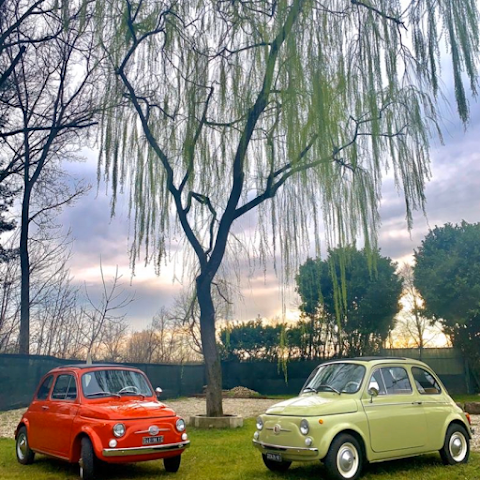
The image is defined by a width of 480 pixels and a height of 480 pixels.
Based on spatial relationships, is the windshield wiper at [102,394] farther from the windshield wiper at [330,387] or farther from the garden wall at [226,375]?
the garden wall at [226,375]

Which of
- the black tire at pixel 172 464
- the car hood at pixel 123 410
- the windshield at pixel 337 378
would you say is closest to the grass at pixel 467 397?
the windshield at pixel 337 378

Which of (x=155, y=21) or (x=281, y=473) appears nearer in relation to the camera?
(x=281, y=473)

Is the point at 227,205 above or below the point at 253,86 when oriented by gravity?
below

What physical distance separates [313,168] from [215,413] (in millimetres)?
6519

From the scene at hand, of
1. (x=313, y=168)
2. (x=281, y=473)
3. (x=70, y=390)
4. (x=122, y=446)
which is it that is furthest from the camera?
(x=313, y=168)

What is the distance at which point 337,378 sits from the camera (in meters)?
8.21

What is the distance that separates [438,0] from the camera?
9977 mm

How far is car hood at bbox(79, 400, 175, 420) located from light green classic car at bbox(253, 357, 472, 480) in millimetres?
1454

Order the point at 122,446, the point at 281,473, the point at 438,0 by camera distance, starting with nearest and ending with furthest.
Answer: the point at 122,446, the point at 281,473, the point at 438,0

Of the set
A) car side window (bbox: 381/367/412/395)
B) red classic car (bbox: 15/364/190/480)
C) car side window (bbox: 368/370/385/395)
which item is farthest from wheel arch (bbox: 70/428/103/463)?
car side window (bbox: 381/367/412/395)

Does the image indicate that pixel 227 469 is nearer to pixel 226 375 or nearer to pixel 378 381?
pixel 378 381

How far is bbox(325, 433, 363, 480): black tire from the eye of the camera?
6953 mm

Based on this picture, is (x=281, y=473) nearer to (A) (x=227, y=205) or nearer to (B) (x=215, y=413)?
(B) (x=215, y=413)

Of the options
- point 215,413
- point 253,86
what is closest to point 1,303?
point 215,413
